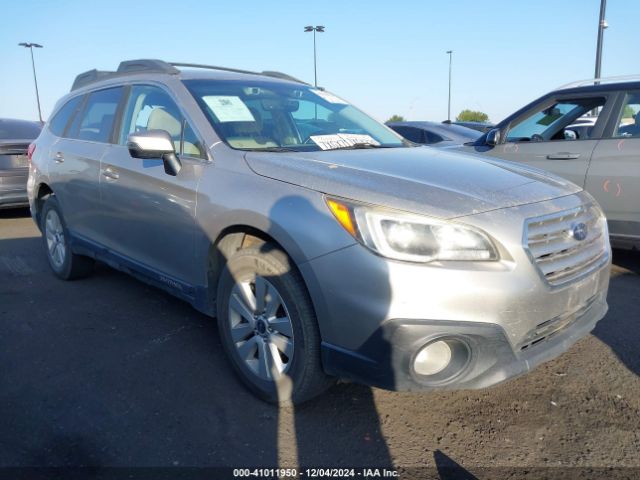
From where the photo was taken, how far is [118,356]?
11.0 ft

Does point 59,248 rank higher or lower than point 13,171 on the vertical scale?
lower

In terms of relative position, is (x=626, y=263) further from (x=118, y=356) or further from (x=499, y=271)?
(x=118, y=356)

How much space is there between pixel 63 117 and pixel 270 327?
3445mm

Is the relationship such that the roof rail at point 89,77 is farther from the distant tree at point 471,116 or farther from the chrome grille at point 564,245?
the distant tree at point 471,116

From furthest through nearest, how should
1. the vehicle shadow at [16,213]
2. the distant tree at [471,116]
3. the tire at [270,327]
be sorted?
the distant tree at [471,116], the vehicle shadow at [16,213], the tire at [270,327]

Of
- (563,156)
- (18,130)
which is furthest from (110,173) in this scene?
(18,130)

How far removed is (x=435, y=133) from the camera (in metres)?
8.18

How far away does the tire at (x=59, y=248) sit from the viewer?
15.4 ft

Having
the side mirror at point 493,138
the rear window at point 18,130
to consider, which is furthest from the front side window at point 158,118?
the rear window at point 18,130

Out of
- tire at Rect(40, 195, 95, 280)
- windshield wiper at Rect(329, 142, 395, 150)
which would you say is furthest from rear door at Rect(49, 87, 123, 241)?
windshield wiper at Rect(329, 142, 395, 150)

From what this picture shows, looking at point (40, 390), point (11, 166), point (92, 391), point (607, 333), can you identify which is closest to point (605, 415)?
point (607, 333)

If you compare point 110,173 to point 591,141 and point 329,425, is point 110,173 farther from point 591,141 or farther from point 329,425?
point 591,141

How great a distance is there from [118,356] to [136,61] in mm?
2142

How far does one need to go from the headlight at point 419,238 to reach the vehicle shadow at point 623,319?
5.40 ft
